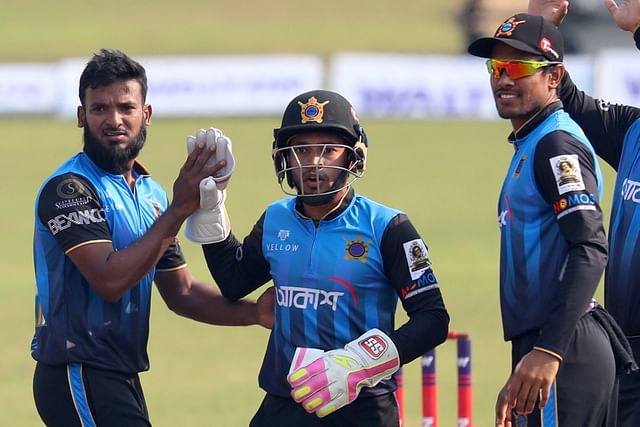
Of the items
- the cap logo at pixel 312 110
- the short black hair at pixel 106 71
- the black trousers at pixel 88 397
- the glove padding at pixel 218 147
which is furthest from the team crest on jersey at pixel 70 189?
the cap logo at pixel 312 110

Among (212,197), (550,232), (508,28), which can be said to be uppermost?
(508,28)

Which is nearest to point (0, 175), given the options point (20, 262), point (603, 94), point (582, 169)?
point (20, 262)

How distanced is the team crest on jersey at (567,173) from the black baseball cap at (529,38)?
0.51 meters

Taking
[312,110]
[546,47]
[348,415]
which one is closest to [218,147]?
[312,110]

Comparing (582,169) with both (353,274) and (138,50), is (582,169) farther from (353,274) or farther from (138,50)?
(138,50)

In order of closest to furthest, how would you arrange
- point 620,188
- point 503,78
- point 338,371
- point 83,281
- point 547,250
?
point 338,371 < point 547,250 < point 503,78 < point 83,281 < point 620,188

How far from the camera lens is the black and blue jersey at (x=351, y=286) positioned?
17.5ft

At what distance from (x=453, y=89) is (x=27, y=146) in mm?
7752

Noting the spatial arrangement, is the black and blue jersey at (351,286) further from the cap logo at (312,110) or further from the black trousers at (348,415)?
the cap logo at (312,110)

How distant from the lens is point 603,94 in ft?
75.8

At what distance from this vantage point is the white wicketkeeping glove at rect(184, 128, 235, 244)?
5.51m

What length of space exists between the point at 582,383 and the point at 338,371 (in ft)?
3.29

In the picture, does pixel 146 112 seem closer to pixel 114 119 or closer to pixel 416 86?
pixel 114 119

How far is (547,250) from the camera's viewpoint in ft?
17.7
